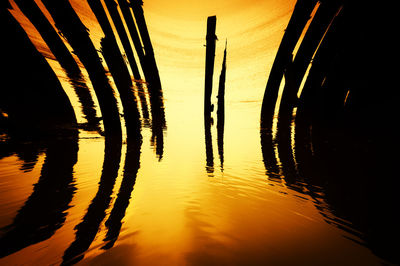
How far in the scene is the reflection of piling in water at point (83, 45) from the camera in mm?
2502

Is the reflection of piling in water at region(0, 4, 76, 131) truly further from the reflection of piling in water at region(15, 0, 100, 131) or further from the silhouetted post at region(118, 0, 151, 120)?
the silhouetted post at region(118, 0, 151, 120)

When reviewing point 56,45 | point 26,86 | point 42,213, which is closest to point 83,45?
point 26,86

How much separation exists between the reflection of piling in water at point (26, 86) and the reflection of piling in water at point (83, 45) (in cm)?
58

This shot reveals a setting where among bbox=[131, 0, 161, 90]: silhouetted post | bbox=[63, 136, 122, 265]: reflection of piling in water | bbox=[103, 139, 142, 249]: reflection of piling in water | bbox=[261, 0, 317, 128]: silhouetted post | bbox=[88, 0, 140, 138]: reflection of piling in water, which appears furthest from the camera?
bbox=[131, 0, 161, 90]: silhouetted post

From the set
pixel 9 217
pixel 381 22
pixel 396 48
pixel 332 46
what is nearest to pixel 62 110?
pixel 9 217

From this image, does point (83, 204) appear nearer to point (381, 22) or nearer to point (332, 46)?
point (332, 46)

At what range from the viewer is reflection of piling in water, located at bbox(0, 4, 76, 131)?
246cm

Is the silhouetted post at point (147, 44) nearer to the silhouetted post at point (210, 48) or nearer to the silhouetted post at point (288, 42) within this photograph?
the silhouetted post at point (210, 48)

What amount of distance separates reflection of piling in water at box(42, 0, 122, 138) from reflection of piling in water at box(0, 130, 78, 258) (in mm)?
1799

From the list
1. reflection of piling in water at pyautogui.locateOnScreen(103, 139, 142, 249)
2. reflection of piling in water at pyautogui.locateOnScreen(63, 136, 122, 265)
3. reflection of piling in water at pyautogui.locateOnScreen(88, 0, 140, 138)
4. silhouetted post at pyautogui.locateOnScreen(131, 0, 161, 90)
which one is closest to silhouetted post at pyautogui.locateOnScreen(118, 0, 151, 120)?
silhouetted post at pyautogui.locateOnScreen(131, 0, 161, 90)

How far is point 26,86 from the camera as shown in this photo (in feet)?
9.23

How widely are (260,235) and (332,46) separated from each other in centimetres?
456

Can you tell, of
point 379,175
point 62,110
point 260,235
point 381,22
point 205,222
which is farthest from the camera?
point 62,110

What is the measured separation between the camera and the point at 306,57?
3.91m
